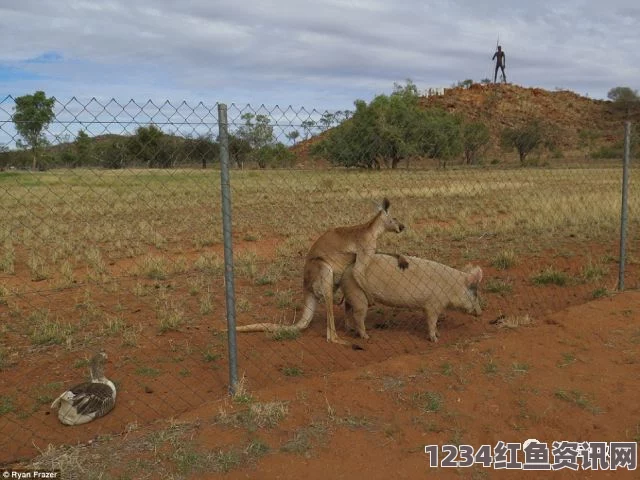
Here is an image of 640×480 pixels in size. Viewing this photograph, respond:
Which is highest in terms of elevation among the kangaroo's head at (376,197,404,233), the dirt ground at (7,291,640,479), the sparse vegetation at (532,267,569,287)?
the kangaroo's head at (376,197,404,233)

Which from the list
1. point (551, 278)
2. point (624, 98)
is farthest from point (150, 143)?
point (624, 98)

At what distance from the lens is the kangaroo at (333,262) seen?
673 cm

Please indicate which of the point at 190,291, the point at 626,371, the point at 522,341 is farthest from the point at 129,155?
the point at 626,371

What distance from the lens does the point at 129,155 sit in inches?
250

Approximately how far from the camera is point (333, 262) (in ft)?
22.5

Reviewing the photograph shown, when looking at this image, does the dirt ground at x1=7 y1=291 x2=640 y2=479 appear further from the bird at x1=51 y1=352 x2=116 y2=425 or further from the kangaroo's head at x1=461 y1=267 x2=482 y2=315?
the kangaroo's head at x1=461 y1=267 x2=482 y2=315

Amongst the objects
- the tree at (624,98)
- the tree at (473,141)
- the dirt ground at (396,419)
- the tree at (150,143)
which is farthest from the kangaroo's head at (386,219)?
the tree at (624,98)

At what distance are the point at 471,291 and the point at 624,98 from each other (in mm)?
91804

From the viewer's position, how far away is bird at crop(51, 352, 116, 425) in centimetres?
484

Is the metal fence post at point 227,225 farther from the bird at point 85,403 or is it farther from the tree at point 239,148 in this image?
the tree at point 239,148

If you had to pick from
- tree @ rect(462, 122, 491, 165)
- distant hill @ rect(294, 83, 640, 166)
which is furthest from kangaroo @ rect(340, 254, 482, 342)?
distant hill @ rect(294, 83, 640, 166)

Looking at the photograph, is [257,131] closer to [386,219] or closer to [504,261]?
[386,219]

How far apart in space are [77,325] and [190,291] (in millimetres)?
1909

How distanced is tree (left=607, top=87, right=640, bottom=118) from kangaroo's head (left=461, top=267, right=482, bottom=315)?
86.6m
